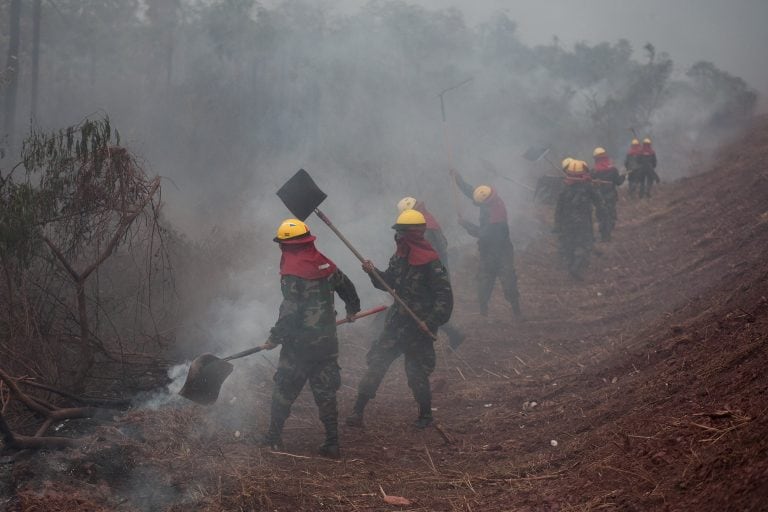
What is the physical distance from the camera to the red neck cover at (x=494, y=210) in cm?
1028

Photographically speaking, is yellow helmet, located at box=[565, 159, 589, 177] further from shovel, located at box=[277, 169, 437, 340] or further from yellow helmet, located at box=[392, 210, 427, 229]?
shovel, located at box=[277, 169, 437, 340]

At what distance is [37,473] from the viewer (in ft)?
14.3

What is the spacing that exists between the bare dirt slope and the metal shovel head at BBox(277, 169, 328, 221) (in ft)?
6.77

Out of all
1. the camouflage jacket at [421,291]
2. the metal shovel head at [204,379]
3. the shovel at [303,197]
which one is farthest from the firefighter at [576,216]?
the metal shovel head at [204,379]

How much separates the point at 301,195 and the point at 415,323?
167 cm

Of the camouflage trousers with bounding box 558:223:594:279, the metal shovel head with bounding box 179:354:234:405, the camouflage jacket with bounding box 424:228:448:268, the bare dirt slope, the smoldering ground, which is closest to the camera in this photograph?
the bare dirt slope

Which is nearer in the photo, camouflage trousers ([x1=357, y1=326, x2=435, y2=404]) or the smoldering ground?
camouflage trousers ([x1=357, y1=326, x2=435, y2=404])

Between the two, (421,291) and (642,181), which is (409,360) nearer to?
(421,291)

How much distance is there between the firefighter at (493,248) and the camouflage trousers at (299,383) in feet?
17.2

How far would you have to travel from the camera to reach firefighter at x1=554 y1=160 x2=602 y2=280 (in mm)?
11945

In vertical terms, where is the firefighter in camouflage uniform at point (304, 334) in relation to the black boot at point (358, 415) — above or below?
above

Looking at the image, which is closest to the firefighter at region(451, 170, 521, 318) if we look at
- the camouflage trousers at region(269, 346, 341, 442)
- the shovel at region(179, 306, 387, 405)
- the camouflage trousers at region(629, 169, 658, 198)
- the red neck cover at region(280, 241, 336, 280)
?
the red neck cover at region(280, 241, 336, 280)

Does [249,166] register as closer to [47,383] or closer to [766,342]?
[47,383]

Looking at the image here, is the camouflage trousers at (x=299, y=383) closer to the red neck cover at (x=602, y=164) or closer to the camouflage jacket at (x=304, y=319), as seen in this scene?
the camouflage jacket at (x=304, y=319)
